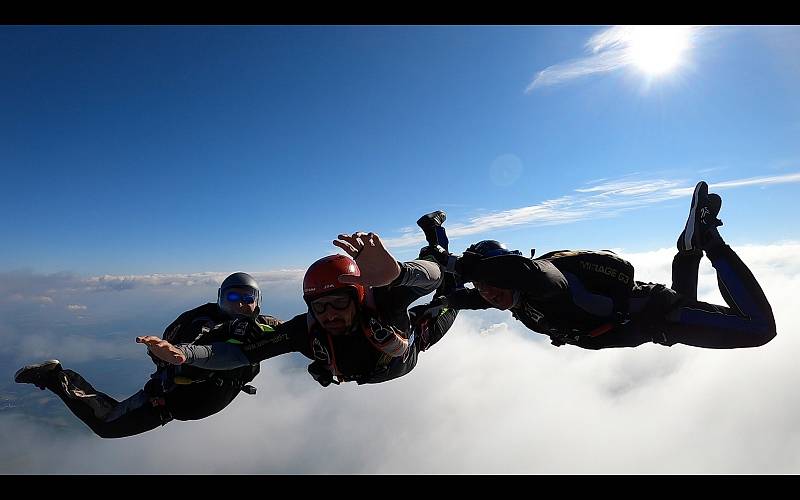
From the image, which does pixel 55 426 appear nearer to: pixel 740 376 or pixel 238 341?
pixel 238 341

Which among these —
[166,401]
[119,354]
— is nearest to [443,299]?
[166,401]

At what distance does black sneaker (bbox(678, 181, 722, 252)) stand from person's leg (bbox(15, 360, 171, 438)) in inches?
265

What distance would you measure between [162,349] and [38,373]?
3.51 metres

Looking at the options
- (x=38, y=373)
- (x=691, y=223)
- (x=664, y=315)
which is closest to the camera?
(x=664, y=315)

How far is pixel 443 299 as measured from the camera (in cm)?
496

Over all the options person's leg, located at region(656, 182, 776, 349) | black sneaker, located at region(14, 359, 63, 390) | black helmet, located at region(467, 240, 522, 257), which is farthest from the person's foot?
black sneaker, located at region(14, 359, 63, 390)

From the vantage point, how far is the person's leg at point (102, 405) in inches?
181

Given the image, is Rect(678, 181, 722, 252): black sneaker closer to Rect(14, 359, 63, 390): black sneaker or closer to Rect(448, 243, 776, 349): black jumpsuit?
Rect(448, 243, 776, 349): black jumpsuit

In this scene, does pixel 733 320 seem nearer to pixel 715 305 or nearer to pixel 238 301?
pixel 715 305

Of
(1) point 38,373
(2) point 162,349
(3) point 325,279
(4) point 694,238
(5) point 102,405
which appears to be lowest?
(5) point 102,405

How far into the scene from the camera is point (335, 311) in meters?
3.64

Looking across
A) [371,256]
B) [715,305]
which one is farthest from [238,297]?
[715,305]

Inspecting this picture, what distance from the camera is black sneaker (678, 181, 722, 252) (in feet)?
14.1
